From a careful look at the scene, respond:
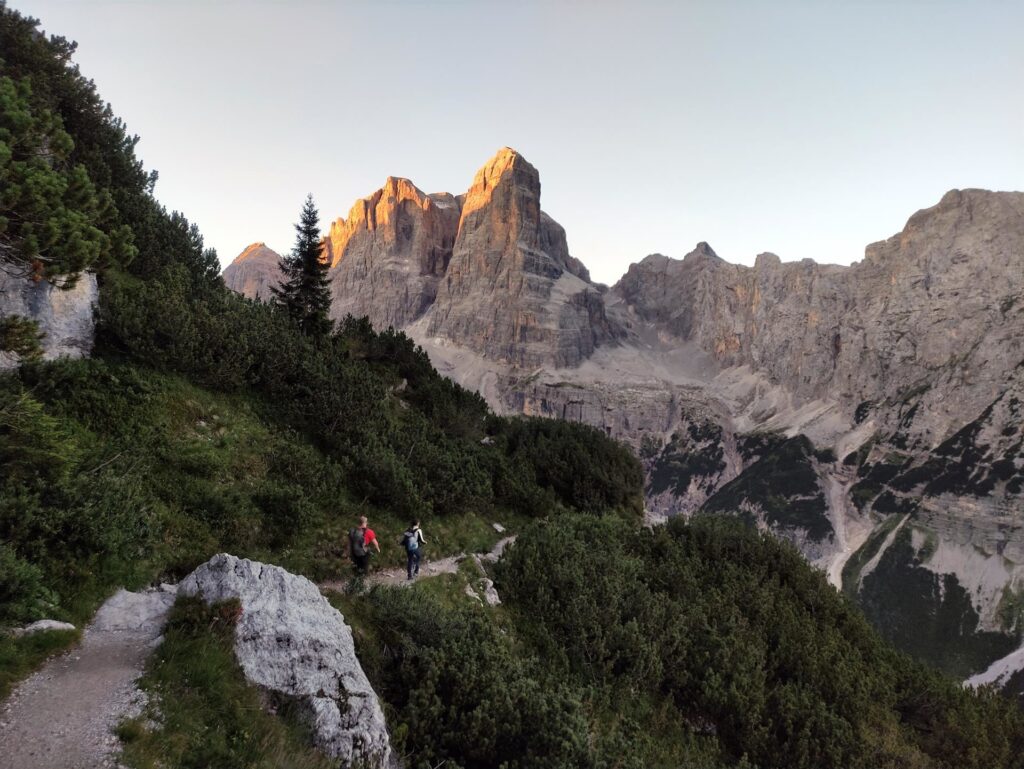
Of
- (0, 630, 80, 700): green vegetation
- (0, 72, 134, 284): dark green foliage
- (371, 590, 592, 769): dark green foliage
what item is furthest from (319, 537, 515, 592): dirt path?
(0, 72, 134, 284): dark green foliage

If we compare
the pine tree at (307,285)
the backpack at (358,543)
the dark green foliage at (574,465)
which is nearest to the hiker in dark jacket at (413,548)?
the backpack at (358,543)

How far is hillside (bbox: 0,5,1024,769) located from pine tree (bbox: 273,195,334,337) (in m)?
4.97

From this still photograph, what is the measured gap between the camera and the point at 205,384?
17578 mm

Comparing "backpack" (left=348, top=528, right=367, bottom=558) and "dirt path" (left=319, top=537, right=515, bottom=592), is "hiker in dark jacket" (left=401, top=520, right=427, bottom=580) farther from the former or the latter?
"backpack" (left=348, top=528, right=367, bottom=558)

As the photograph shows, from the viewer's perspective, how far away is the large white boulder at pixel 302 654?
774 centimetres

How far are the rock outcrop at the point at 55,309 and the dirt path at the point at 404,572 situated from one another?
913 cm

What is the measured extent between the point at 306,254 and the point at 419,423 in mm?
16245

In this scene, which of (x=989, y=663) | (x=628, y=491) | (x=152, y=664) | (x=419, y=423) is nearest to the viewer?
(x=152, y=664)

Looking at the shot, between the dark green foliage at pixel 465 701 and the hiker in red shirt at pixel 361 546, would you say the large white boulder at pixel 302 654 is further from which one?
the hiker in red shirt at pixel 361 546

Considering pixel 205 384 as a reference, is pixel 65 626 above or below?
below

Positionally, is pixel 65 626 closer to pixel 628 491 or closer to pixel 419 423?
pixel 419 423

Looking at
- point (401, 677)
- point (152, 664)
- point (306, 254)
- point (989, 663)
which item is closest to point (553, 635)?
point (401, 677)

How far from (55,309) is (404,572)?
1215cm

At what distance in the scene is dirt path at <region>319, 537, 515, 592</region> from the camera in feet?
43.5
